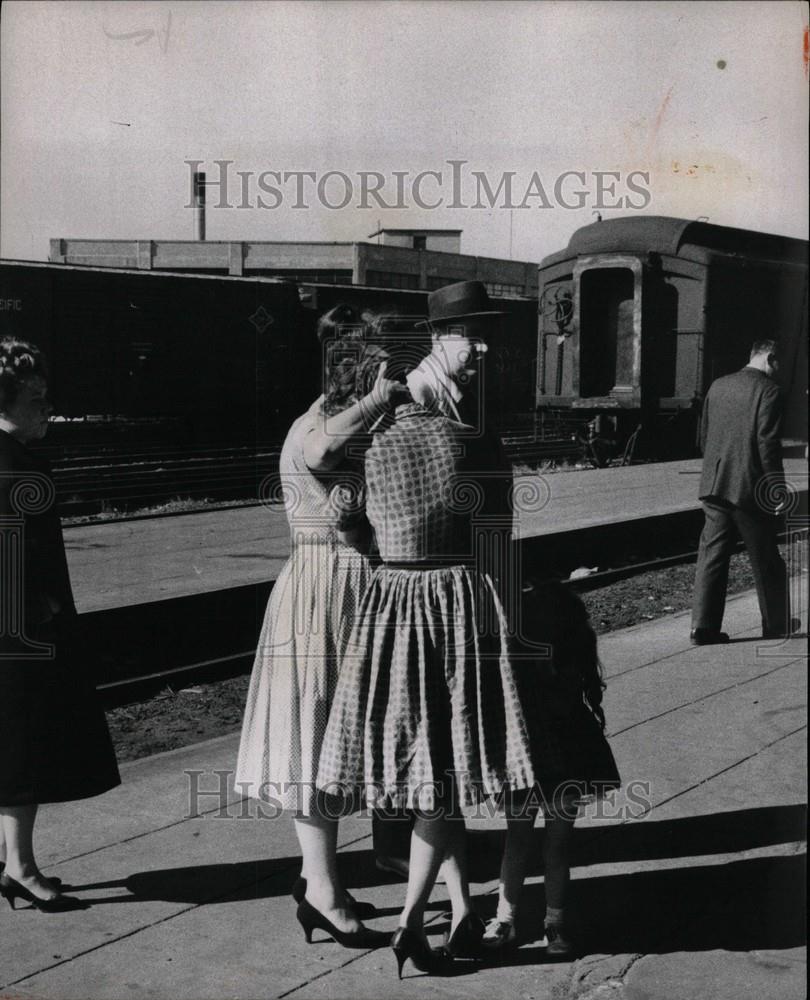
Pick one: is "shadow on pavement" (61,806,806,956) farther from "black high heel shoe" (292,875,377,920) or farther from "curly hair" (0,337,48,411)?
"curly hair" (0,337,48,411)

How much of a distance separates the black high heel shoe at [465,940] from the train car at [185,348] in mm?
1474

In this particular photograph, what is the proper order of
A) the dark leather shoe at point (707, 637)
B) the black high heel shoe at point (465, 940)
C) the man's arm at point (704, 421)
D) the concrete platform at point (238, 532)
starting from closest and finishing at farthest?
the black high heel shoe at point (465, 940), the man's arm at point (704, 421), the concrete platform at point (238, 532), the dark leather shoe at point (707, 637)

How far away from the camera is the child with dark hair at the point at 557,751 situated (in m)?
3.33

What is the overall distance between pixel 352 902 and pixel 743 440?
1.92 m

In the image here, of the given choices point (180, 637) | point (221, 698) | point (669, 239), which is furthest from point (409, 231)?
point (180, 637)

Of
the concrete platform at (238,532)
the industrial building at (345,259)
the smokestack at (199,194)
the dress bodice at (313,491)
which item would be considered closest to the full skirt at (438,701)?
the dress bodice at (313,491)

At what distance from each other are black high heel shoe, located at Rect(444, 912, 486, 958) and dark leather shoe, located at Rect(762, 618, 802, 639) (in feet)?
5.15

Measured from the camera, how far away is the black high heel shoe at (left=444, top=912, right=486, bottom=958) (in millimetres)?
3377

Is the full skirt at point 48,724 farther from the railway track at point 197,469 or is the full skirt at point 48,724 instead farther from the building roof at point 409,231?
the building roof at point 409,231

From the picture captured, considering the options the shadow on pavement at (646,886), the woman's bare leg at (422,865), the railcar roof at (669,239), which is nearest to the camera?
the woman's bare leg at (422,865)

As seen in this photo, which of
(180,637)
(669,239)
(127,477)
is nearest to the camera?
(669,239)

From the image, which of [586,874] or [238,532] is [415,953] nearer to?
[586,874]

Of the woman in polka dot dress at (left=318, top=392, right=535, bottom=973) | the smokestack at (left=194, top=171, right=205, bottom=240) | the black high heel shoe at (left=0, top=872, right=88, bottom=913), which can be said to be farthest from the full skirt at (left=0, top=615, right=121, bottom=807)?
the smokestack at (left=194, top=171, right=205, bottom=240)

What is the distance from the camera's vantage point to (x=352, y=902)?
353 centimetres
